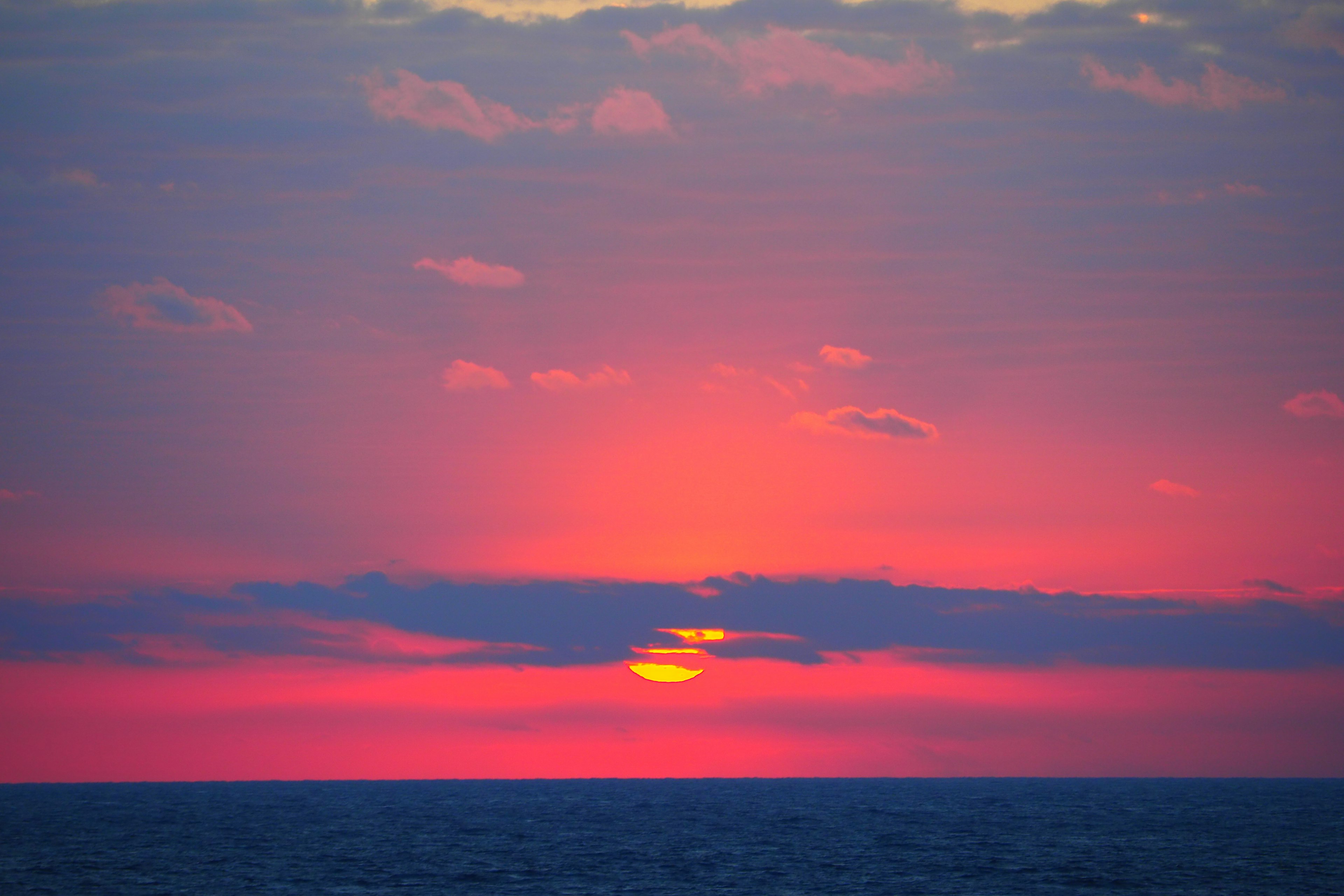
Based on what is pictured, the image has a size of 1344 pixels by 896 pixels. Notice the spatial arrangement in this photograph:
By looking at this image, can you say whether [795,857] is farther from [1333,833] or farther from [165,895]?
[1333,833]

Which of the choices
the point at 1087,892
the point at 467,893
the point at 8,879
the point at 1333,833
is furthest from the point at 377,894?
the point at 1333,833

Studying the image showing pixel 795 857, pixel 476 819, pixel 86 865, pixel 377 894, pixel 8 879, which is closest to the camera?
pixel 377 894

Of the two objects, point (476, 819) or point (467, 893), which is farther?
point (476, 819)

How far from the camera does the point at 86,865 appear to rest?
113625mm

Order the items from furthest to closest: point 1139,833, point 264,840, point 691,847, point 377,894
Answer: point 1139,833, point 264,840, point 691,847, point 377,894

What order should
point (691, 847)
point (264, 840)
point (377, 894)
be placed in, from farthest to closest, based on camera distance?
point (264, 840) < point (691, 847) < point (377, 894)

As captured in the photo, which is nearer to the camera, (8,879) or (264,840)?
(8,879)

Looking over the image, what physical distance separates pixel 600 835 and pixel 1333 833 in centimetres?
9218

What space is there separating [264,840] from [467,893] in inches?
2409

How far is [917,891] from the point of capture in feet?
314

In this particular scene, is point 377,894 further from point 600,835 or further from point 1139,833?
point 1139,833

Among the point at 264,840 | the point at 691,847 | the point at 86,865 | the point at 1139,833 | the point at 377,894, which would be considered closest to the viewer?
the point at 377,894

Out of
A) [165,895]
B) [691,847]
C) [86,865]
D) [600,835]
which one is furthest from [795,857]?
[86,865]

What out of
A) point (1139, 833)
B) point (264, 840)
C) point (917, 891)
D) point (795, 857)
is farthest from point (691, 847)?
point (1139, 833)
